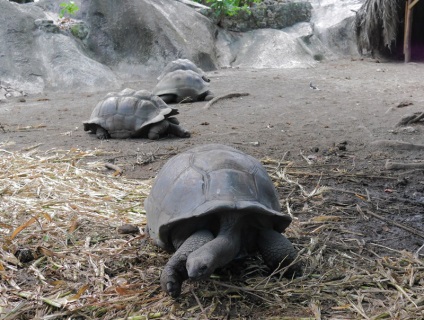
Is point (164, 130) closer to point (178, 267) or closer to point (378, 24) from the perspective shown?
point (178, 267)

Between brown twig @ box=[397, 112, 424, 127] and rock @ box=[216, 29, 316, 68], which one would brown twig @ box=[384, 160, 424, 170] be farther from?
rock @ box=[216, 29, 316, 68]

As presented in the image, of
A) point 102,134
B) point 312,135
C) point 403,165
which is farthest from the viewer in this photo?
point 102,134

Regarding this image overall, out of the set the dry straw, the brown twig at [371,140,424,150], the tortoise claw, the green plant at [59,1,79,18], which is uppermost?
the green plant at [59,1,79,18]

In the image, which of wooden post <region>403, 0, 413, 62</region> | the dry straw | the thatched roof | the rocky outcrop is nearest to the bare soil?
the dry straw

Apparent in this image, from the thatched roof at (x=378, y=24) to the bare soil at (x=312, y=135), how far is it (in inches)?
81.1

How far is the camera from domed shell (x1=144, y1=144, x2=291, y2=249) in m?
2.26

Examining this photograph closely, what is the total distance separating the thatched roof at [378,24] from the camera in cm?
1281

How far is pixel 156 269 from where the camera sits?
247cm

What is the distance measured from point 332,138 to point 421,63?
29.5ft

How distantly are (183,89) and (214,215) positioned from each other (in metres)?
6.60

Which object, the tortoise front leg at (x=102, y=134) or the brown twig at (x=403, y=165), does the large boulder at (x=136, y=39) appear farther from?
the brown twig at (x=403, y=165)

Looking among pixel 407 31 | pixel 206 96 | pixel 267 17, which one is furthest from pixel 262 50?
pixel 206 96

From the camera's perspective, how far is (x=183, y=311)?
6.97 ft

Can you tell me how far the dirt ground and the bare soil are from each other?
11mm
